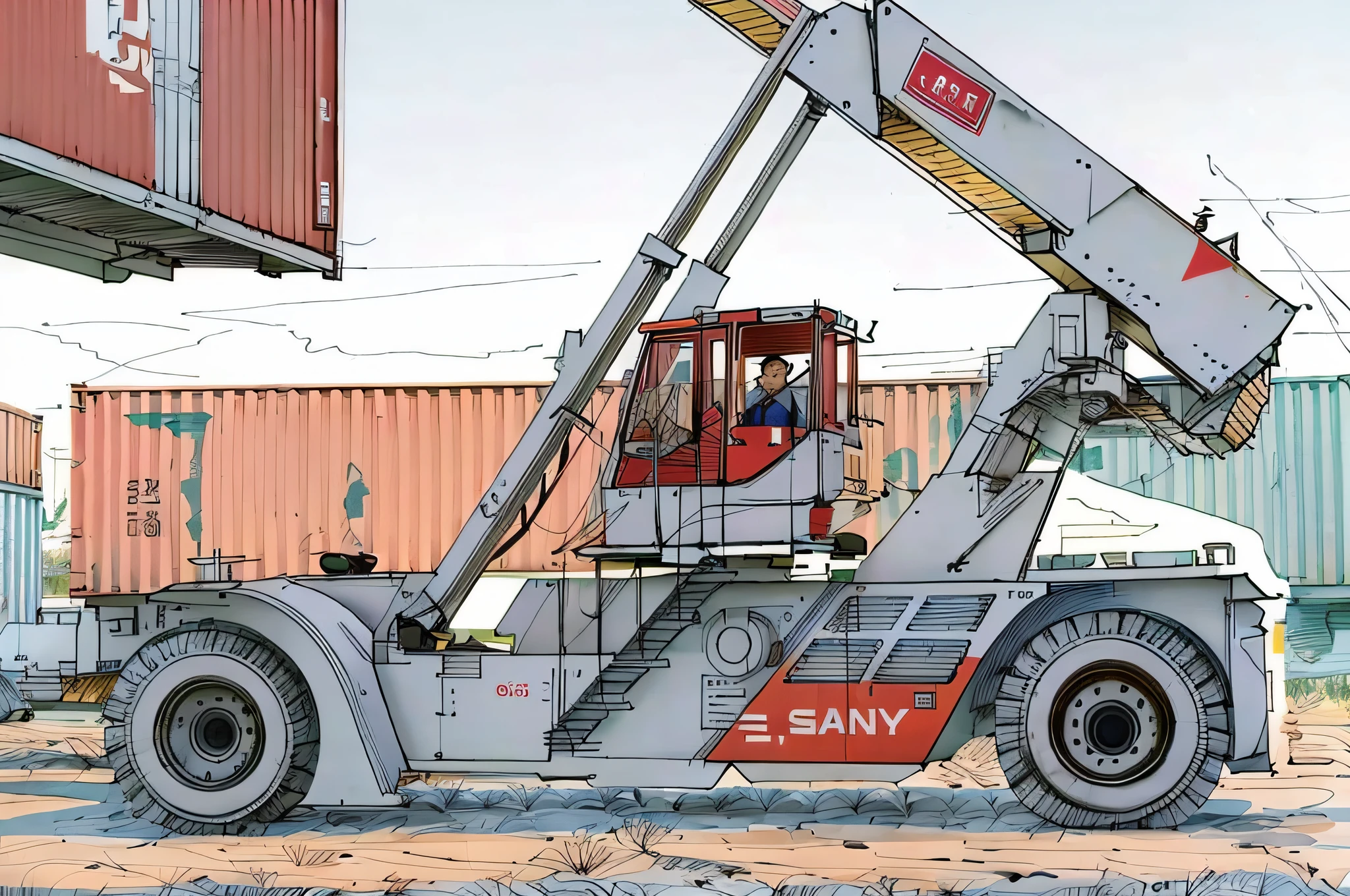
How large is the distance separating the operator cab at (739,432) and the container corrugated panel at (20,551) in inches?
325

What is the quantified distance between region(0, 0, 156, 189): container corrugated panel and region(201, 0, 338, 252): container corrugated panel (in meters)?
0.61

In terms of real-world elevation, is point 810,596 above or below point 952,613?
above

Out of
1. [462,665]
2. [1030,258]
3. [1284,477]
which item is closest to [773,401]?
[1030,258]

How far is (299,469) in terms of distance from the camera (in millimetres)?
13305

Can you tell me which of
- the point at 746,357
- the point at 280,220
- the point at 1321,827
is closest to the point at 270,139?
the point at 280,220

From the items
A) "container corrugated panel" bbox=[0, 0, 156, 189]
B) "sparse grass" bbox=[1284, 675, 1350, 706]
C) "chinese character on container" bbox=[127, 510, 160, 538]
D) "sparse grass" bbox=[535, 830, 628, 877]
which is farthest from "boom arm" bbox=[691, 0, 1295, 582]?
"chinese character on container" bbox=[127, 510, 160, 538]

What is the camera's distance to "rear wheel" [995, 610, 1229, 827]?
6957mm

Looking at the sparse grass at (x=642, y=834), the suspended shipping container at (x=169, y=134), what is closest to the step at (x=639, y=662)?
the sparse grass at (x=642, y=834)

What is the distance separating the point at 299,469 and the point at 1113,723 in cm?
926

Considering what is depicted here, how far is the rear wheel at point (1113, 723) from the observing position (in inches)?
274

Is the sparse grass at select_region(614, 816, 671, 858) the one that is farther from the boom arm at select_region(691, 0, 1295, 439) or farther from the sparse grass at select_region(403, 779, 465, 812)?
the boom arm at select_region(691, 0, 1295, 439)

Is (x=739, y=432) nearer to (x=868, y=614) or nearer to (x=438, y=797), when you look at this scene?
(x=868, y=614)

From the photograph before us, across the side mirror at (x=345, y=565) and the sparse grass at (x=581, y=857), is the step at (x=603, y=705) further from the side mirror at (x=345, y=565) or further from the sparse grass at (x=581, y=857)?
the side mirror at (x=345, y=565)

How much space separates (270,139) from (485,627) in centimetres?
496
